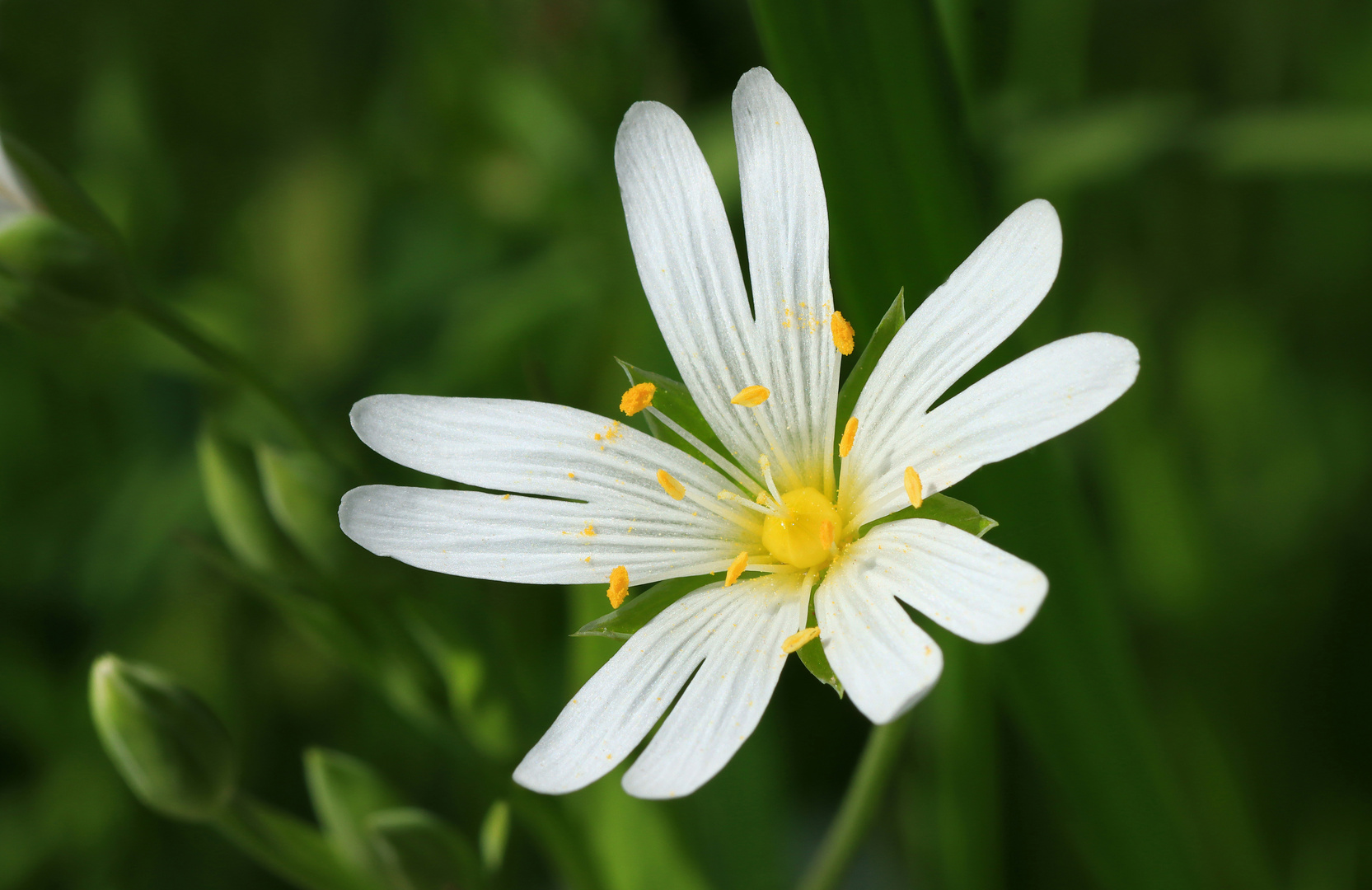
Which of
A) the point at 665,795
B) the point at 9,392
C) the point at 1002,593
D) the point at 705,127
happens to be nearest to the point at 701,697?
the point at 665,795

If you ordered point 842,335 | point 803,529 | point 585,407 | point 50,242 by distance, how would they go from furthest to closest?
point 585,407 → point 50,242 → point 803,529 → point 842,335

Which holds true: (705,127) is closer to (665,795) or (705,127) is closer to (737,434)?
(737,434)

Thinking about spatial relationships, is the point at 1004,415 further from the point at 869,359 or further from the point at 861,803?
the point at 861,803

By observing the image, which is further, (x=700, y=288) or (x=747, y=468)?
(x=747, y=468)

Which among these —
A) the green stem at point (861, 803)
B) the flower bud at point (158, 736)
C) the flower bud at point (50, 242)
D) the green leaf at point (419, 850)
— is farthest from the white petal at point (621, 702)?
the flower bud at point (50, 242)

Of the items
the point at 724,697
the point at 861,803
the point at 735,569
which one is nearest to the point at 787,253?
the point at 735,569

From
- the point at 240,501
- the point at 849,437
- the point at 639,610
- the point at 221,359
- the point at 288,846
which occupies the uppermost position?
the point at 221,359

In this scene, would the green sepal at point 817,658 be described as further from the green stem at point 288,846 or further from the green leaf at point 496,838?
the green stem at point 288,846

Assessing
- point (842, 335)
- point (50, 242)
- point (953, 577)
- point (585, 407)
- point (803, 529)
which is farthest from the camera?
point (585, 407)
